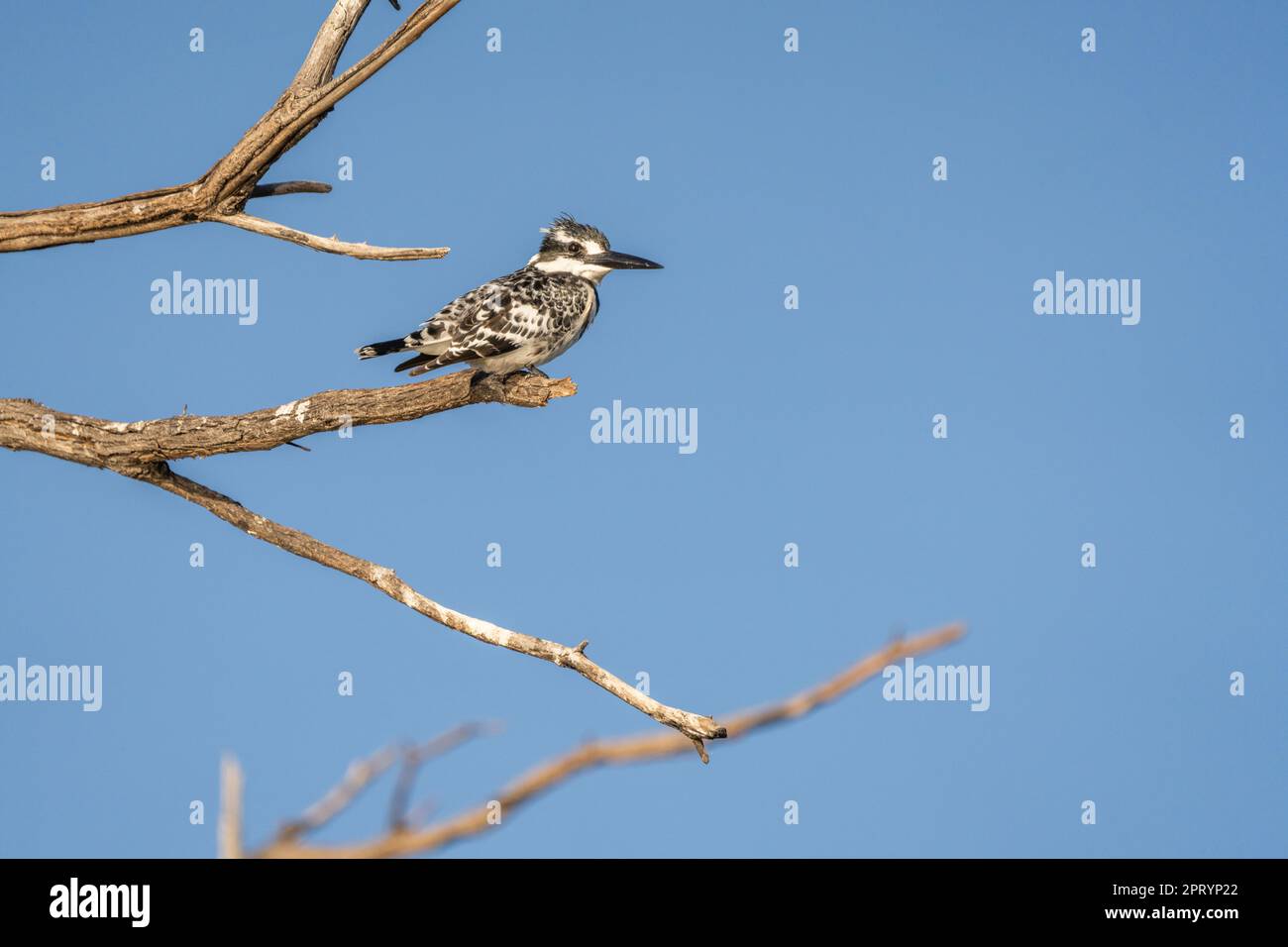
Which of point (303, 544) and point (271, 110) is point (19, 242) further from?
point (303, 544)

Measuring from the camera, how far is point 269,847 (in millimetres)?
2428

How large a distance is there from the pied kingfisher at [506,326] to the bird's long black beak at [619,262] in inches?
11.6

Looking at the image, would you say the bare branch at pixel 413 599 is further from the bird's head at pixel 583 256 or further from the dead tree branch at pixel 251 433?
the bird's head at pixel 583 256

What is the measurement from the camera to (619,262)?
10.4 metres

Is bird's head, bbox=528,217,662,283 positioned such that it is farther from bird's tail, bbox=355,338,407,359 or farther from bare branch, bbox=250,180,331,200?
bare branch, bbox=250,180,331,200

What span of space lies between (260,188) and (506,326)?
2013 millimetres

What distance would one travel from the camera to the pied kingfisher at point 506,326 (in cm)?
866

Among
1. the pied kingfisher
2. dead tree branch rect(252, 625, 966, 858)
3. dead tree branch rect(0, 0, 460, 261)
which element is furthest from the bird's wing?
dead tree branch rect(252, 625, 966, 858)

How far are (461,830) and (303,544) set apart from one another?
5230 millimetres

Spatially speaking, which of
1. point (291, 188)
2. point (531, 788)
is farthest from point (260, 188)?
point (531, 788)

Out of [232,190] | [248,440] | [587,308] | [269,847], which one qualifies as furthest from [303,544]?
[269,847]

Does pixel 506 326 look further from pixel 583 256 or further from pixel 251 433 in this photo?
pixel 251 433

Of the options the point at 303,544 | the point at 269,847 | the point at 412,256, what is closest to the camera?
the point at 269,847

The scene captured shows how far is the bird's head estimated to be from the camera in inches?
410
